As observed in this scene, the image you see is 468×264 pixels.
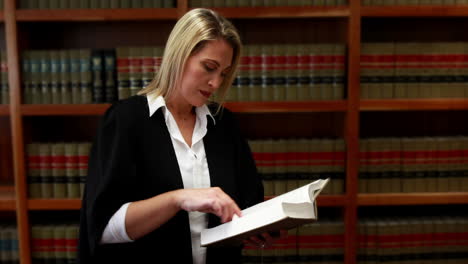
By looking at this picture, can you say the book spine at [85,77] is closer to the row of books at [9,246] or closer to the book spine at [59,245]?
the book spine at [59,245]

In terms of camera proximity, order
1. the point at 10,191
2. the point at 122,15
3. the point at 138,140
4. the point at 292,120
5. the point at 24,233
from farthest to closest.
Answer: the point at 292,120 < the point at 10,191 < the point at 24,233 < the point at 122,15 < the point at 138,140

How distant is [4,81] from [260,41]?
128 cm

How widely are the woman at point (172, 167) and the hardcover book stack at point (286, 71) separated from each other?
0.78 meters

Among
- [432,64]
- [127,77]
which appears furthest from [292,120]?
[127,77]

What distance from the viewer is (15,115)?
1971mm

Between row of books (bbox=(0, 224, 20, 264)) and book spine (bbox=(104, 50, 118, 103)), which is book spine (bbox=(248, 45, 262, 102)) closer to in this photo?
book spine (bbox=(104, 50, 118, 103))

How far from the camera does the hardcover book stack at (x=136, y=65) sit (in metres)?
1.98

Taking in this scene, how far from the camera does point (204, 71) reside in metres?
1.12

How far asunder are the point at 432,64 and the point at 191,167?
1470 millimetres

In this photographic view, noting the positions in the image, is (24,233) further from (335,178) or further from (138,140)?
(335,178)

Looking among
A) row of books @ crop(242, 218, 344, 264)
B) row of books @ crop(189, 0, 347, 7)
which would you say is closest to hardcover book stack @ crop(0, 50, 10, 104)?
row of books @ crop(189, 0, 347, 7)

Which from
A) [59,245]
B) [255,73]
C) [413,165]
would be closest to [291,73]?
[255,73]

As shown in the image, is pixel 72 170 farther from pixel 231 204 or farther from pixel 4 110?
pixel 231 204

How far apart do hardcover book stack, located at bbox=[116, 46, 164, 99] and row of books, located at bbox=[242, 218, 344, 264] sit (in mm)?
985
